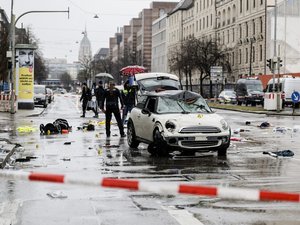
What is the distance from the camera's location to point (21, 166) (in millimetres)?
12992

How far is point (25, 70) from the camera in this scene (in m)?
41.2

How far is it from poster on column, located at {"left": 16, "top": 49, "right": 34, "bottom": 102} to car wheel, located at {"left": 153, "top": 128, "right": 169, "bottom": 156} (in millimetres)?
27596

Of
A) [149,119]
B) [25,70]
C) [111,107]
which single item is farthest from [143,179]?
[25,70]

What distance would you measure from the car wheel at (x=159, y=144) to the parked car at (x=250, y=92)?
1695 inches

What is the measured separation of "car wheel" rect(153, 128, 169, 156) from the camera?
14.5 meters

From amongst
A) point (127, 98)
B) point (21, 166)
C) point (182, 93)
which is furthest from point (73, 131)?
point (21, 166)

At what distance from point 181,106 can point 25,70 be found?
89.4ft

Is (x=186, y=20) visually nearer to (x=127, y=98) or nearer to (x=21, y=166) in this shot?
(x=127, y=98)

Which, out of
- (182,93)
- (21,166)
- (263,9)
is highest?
(263,9)

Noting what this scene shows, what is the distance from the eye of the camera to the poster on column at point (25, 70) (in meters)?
41.1

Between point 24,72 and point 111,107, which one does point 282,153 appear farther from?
point 24,72

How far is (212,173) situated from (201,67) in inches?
3078

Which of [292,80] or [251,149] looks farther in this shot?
[292,80]

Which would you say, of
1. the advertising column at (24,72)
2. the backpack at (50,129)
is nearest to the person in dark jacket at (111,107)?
the backpack at (50,129)
